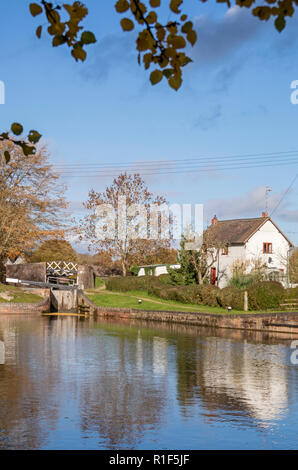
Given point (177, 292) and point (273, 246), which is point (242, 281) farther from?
point (273, 246)

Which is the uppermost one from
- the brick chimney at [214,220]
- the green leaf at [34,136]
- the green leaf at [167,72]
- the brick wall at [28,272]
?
the brick chimney at [214,220]

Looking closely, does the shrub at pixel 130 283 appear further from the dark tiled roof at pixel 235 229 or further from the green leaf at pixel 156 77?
the green leaf at pixel 156 77

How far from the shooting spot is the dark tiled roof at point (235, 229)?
54.7 metres

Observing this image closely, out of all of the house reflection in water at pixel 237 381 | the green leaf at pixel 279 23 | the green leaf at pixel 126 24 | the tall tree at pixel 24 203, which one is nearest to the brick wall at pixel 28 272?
the tall tree at pixel 24 203

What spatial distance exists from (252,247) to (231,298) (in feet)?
58.9

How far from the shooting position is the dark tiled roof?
54719mm

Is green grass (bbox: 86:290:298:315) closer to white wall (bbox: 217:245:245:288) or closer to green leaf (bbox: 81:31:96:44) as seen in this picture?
white wall (bbox: 217:245:245:288)

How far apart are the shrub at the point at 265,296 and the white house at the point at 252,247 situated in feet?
55.4

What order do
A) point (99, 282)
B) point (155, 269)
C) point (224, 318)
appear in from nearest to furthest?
point (224, 318)
point (155, 269)
point (99, 282)

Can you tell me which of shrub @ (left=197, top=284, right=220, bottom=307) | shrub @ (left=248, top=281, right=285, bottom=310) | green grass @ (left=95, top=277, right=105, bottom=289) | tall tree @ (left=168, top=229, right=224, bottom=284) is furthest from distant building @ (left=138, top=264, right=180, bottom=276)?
shrub @ (left=248, top=281, right=285, bottom=310)

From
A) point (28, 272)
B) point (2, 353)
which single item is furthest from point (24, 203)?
point (2, 353)

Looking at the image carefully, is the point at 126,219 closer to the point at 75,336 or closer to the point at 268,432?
the point at 75,336

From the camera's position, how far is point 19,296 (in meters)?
42.9

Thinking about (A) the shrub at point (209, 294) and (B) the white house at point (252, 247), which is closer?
(A) the shrub at point (209, 294)
